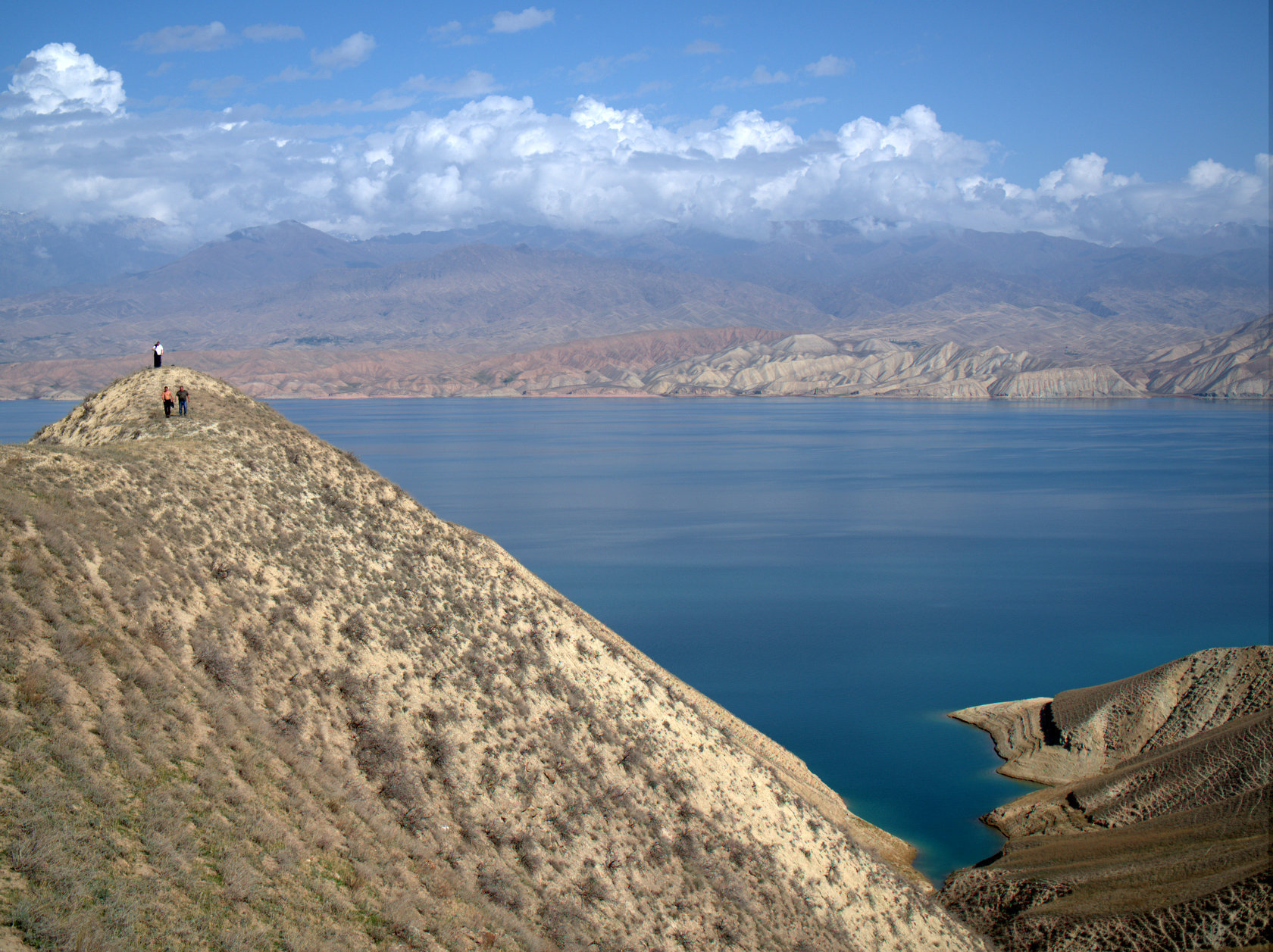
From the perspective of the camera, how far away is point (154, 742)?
9.73 m

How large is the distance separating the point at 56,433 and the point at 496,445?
82.7 meters

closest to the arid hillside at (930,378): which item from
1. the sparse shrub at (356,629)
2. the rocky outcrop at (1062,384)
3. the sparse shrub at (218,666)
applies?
the rocky outcrop at (1062,384)

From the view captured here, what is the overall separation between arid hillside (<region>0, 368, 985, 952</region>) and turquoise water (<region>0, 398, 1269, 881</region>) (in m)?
7.62

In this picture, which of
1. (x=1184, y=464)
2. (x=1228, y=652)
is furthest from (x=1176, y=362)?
(x=1228, y=652)

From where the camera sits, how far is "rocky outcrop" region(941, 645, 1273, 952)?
45.2 ft

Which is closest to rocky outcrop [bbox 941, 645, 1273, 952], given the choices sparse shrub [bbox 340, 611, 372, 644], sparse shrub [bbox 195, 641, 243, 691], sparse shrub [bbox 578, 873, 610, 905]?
sparse shrub [bbox 578, 873, 610, 905]

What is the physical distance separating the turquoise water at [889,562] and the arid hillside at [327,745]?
7621mm

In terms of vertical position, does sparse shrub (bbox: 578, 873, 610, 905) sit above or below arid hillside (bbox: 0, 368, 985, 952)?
below

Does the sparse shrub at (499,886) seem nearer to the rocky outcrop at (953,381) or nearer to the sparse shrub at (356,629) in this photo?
the sparse shrub at (356,629)

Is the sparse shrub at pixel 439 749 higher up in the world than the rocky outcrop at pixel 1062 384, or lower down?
lower down

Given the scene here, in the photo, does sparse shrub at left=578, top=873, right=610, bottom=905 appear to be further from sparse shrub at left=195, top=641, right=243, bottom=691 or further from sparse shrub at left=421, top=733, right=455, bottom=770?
sparse shrub at left=195, top=641, right=243, bottom=691

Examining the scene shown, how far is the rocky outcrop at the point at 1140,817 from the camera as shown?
13.8m

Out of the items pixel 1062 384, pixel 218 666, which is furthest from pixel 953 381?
pixel 218 666

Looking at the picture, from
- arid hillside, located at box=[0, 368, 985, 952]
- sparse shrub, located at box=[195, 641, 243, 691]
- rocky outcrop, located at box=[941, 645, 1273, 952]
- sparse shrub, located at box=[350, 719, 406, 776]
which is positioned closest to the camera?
arid hillside, located at box=[0, 368, 985, 952]
